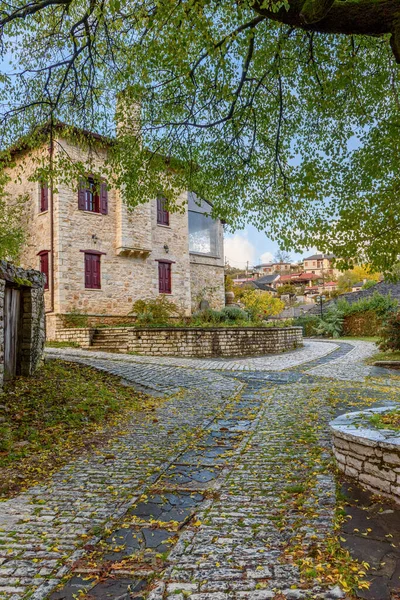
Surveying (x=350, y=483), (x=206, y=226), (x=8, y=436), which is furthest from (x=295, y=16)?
(x=206, y=226)

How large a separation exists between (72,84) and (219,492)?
7222 mm

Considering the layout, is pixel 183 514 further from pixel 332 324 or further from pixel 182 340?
pixel 332 324

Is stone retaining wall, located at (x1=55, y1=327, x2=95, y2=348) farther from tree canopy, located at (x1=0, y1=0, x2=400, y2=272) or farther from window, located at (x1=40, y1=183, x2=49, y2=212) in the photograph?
tree canopy, located at (x1=0, y1=0, x2=400, y2=272)

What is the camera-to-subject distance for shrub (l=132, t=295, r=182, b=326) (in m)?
19.0

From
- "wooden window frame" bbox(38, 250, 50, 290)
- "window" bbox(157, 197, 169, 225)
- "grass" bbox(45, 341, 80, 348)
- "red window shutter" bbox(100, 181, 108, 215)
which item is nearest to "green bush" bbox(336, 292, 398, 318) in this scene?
"window" bbox(157, 197, 169, 225)

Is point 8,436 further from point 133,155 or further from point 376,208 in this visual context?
point 376,208

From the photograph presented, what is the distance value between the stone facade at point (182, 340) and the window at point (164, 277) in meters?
5.23

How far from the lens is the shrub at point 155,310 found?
748 inches

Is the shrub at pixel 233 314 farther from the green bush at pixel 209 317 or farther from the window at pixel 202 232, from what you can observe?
the window at pixel 202 232

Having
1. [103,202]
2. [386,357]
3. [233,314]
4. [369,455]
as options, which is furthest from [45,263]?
[369,455]

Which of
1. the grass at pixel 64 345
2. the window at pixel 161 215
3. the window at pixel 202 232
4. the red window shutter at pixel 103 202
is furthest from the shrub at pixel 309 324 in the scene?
the grass at pixel 64 345

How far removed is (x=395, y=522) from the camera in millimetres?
2982

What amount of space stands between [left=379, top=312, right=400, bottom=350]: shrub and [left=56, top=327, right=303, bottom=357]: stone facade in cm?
454

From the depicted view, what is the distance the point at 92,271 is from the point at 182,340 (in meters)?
6.12
